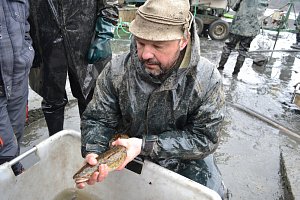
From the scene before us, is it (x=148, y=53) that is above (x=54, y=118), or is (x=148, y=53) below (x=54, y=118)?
above

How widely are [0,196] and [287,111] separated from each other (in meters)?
4.50

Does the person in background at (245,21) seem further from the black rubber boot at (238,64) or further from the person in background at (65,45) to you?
the person in background at (65,45)

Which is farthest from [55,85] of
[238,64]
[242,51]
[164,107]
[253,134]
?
[242,51]

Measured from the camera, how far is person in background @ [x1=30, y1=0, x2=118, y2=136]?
107 inches

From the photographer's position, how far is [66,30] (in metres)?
2.77

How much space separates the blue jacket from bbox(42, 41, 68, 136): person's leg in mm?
541

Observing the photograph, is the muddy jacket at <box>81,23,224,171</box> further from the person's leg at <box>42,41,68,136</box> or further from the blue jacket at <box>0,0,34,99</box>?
the person's leg at <box>42,41,68,136</box>

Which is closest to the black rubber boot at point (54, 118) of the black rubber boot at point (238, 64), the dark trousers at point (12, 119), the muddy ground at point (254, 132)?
the muddy ground at point (254, 132)

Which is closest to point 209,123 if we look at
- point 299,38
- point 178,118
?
point 178,118

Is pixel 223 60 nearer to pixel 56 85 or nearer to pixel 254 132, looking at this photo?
pixel 254 132

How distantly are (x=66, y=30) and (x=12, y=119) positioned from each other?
3.08 feet

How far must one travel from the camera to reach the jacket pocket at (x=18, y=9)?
6.84 ft

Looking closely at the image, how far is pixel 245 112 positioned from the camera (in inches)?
185

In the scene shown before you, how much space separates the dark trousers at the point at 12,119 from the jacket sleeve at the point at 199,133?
0.98 metres
